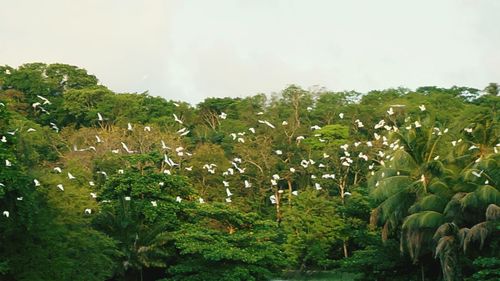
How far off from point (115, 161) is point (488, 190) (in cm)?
2157

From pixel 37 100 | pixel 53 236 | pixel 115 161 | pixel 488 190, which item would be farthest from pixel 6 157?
pixel 37 100

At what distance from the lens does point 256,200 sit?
164 ft

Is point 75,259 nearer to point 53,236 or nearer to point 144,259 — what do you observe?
point 53,236

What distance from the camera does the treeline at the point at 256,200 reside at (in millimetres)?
28469

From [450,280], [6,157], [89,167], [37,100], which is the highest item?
[37,100]

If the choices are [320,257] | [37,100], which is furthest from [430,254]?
[37,100]

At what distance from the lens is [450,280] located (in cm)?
2902

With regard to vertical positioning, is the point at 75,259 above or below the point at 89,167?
below

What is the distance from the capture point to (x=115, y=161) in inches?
1751

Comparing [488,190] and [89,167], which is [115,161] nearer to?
[89,167]

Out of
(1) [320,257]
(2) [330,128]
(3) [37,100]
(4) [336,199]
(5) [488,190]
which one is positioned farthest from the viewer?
(3) [37,100]

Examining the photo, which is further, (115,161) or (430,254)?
(115,161)

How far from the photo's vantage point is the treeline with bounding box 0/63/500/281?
28.5 m

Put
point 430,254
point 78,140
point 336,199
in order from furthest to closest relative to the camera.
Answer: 1. point 78,140
2. point 336,199
3. point 430,254
